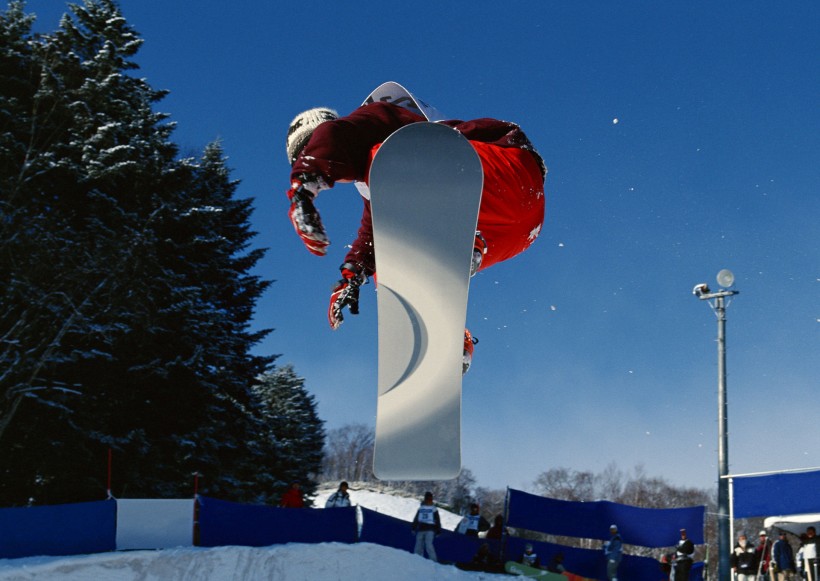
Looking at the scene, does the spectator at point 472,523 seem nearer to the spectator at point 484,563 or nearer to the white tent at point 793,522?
the spectator at point 484,563

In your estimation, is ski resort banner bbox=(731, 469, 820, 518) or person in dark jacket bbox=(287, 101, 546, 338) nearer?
person in dark jacket bbox=(287, 101, 546, 338)

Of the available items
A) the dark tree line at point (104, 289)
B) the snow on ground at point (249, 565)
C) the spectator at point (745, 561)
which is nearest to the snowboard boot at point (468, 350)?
the snow on ground at point (249, 565)

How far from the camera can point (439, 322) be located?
3037mm

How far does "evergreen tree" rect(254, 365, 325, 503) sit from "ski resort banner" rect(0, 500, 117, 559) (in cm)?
1302

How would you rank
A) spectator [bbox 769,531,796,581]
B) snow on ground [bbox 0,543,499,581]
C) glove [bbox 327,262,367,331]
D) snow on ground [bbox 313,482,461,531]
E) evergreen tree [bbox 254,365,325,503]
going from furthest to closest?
snow on ground [bbox 313,482,461,531], evergreen tree [bbox 254,365,325,503], spectator [bbox 769,531,796,581], snow on ground [bbox 0,543,499,581], glove [bbox 327,262,367,331]

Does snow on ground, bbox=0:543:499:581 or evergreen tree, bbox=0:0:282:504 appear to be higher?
evergreen tree, bbox=0:0:282:504

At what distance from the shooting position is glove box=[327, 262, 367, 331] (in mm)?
3676

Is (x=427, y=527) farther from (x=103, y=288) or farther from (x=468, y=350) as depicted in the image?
(x=103, y=288)

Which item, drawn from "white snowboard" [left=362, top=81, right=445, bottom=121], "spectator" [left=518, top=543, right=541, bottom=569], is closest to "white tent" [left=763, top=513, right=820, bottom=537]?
"spectator" [left=518, top=543, right=541, bottom=569]

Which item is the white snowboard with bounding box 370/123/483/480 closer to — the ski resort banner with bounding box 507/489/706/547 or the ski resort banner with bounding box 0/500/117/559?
the ski resort banner with bounding box 0/500/117/559

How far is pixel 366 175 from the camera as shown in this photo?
3260 mm

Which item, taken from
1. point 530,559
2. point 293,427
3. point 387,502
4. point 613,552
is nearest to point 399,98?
point 530,559

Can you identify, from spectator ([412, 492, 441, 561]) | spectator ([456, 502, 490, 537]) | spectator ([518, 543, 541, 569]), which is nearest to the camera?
spectator ([412, 492, 441, 561])

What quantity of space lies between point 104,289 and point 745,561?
1165cm
